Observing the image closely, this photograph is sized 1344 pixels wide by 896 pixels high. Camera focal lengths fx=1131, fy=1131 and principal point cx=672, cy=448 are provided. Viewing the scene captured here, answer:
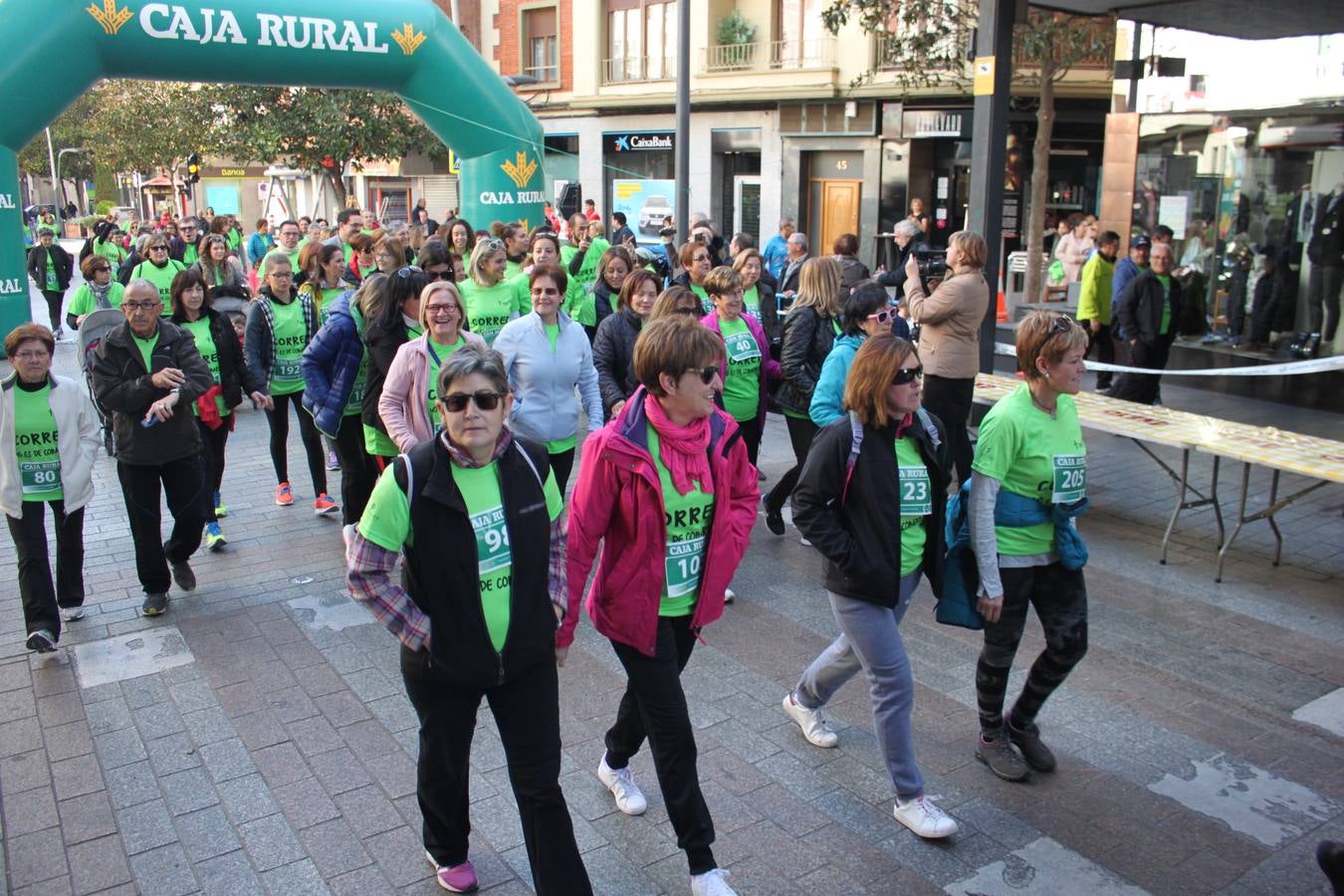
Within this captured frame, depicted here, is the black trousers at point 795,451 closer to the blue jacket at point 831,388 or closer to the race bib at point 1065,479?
the blue jacket at point 831,388

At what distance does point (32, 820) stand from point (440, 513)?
2.34 m

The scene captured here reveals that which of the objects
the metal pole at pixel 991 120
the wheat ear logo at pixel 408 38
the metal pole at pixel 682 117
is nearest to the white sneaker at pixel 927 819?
the metal pole at pixel 991 120

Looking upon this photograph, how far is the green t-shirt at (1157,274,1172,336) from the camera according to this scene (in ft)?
33.9

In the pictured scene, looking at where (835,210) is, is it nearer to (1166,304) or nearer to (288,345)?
(1166,304)

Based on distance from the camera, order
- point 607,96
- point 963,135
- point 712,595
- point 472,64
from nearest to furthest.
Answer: point 712,595 < point 472,64 < point 963,135 < point 607,96

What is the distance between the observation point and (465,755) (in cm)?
349

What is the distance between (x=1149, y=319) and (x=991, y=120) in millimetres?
2441

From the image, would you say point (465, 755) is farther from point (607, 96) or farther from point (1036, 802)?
point (607, 96)

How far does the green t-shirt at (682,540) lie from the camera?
11.8 feet

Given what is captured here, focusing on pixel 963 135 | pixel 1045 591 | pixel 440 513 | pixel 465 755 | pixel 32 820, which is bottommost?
pixel 32 820

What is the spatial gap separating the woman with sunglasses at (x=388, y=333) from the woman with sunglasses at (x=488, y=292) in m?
1.54

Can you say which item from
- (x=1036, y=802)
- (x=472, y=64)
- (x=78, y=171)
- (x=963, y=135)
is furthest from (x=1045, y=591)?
(x=78, y=171)

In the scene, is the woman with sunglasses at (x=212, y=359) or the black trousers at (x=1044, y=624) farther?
the woman with sunglasses at (x=212, y=359)

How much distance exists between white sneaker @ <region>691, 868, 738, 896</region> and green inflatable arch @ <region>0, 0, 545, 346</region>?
9849 millimetres
